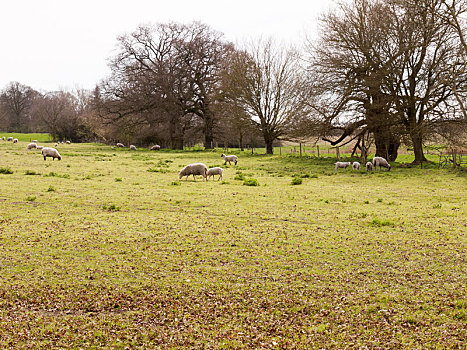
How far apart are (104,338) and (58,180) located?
50.1 feet

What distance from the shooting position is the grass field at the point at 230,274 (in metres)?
4.78

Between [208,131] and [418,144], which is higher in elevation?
[208,131]

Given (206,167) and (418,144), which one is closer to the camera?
(206,167)

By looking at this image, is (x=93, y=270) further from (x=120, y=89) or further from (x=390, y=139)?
(x=120, y=89)

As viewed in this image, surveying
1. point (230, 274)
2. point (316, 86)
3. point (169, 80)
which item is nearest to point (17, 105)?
point (169, 80)

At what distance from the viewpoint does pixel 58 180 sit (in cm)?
1811

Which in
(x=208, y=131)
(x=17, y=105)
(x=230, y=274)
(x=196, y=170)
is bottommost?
(x=230, y=274)

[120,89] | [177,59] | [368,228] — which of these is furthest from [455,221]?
[120,89]

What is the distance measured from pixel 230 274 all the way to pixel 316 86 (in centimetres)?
2681

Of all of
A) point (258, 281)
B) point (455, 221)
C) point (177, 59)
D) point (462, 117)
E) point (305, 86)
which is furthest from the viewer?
point (177, 59)

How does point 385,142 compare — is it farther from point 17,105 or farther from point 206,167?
point 17,105

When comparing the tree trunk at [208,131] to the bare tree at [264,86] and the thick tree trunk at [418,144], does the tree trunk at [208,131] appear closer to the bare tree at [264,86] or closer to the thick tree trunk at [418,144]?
the bare tree at [264,86]

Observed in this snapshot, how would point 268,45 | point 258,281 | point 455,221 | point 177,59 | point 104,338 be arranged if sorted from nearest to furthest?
point 104,338 < point 258,281 < point 455,221 < point 268,45 < point 177,59

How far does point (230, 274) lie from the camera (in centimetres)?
667
